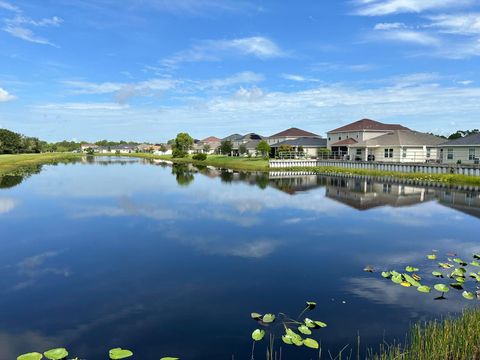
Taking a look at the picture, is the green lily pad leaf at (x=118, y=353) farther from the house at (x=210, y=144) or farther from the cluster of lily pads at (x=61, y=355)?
the house at (x=210, y=144)

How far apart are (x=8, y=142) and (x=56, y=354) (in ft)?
379

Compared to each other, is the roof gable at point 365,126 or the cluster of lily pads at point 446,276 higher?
the roof gable at point 365,126

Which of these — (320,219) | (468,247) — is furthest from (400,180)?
(468,247)

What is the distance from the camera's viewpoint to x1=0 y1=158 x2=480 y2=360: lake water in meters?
8.46

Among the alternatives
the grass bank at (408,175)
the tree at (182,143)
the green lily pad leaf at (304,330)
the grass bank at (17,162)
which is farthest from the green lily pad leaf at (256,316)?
the tree at (182,143)

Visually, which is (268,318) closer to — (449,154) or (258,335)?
(258,335)

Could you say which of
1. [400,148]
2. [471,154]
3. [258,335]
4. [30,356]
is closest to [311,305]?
[258,335]

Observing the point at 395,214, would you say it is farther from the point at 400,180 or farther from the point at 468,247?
the point at 400,180

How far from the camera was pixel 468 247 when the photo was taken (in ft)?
52.1

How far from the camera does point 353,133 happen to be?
220ft

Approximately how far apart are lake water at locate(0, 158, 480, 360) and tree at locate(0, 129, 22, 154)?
304 feet

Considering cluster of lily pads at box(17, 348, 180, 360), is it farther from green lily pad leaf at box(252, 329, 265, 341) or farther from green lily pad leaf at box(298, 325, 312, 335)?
green lily pad leaf at box(298, 325, 312, 335)

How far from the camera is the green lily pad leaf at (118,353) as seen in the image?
726cm

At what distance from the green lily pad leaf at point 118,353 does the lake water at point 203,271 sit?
46 cm
